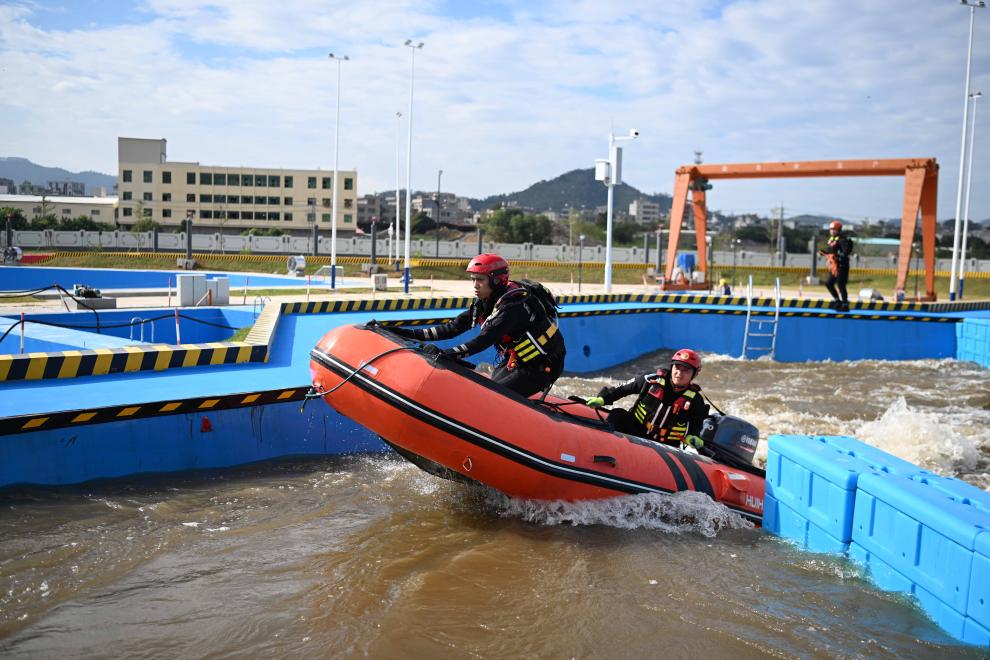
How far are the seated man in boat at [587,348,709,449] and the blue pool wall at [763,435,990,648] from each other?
3.38 feet

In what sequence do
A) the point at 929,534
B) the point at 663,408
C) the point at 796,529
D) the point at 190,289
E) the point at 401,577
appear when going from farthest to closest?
the point at 190,289, the point at 663,408, the point at 796,529, the point at 401,577, the point at 929,534

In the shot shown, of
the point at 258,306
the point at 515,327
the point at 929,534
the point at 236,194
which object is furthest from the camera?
the point at 236,194

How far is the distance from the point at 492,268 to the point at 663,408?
6.30ft

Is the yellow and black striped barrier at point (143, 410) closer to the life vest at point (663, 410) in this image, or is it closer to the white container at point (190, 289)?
the life vest at point (663, 410)

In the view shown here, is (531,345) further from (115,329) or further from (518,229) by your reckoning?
(518,229)

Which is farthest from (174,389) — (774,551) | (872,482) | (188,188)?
(188,188)

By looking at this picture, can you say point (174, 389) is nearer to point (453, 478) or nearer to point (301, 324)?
point (453, 478)

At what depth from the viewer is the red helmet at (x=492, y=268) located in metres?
6.31

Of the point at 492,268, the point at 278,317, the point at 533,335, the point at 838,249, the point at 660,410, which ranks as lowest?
the point at 660,410

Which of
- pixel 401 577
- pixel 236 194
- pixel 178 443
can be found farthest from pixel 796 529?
pixel 236 194

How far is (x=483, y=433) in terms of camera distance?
5766 millimetres

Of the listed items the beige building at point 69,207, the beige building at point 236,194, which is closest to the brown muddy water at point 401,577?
the beige building at point 236,194

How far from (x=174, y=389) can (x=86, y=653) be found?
3.83 m

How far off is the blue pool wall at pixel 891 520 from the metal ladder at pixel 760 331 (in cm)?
1192
